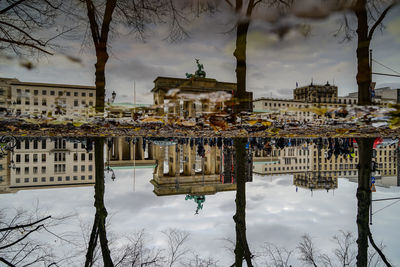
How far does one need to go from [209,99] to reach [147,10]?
3633mm

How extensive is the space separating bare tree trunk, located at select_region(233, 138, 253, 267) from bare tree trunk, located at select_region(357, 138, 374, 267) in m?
2.00

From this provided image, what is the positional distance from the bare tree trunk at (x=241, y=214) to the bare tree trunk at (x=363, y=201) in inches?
78.9

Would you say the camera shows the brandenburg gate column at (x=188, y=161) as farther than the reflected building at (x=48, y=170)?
Yes

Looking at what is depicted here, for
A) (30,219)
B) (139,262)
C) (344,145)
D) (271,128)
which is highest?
(271,128)

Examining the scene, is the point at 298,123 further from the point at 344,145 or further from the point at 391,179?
the point at 391,179

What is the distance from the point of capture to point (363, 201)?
4.24 m

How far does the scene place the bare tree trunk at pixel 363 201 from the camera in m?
3.79

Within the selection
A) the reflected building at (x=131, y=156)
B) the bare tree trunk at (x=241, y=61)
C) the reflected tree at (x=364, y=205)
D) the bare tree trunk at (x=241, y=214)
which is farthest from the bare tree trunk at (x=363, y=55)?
the reflected building at (x=131, y=156)

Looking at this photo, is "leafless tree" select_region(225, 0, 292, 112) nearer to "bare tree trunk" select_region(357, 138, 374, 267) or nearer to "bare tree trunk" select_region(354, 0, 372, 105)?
"bare tree trunk" select_region(354, 0, 372, 105)

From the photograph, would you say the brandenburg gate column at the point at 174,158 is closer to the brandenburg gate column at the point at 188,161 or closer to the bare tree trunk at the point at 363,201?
the brandenburg gate column at the point at 188,161

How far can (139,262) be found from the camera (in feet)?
12.6

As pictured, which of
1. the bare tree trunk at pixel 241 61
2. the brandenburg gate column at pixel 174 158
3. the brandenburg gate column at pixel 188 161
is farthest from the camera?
the brandenburg gate column at pixel 188 161

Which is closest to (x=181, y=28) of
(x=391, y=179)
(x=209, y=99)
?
(x=209, y=99)

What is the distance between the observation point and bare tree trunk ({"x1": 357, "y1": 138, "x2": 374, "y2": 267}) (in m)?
3.79
